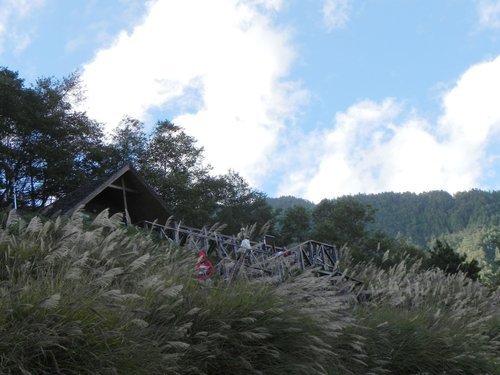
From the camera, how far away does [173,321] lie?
586 cm

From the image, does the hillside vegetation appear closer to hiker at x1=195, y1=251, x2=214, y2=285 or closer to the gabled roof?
hiker at x1=195, y1=251, x2=214, y2=285

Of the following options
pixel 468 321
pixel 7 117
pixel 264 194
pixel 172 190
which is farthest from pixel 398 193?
pixel 468 321

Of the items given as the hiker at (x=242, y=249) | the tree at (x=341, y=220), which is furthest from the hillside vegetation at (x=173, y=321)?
the tree at (x=341, y=220)

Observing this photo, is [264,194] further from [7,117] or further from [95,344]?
[95,344]

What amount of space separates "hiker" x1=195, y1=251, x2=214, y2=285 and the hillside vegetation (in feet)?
0.38

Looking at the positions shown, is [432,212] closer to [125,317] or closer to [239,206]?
[239,206]

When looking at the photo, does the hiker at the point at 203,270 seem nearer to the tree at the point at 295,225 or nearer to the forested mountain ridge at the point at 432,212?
the tree at the point at 295,225

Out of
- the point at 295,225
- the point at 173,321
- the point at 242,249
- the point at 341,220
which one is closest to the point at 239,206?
the point at 295,225

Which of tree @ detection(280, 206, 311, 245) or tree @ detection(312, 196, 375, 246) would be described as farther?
tree @ detection(280, 206, 311, 245)

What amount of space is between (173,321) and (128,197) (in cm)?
1804

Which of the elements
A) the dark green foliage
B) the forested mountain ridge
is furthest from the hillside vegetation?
the forested mountain ridge

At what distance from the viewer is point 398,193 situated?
298 ft

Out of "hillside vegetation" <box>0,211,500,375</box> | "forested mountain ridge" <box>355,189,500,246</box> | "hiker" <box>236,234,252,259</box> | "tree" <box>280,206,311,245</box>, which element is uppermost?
"forested mountain ridge" <box>355,189,500,246</box>

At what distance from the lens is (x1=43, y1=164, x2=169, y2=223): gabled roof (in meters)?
21.5
